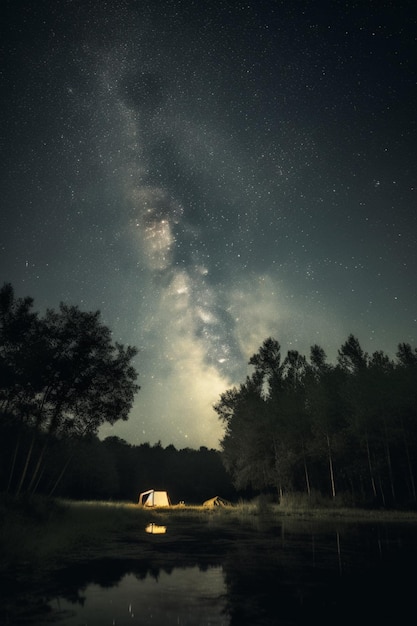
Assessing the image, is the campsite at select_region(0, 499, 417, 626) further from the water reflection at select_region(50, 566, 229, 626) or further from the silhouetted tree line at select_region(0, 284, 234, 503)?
the silhouetted tree line at select_region(0, 284, 234, 503)

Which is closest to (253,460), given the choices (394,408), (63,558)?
(394,408)

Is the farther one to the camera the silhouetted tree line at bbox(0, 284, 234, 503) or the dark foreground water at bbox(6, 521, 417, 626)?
the silhouetted tree line at bbox(0, 284, 234, 503)

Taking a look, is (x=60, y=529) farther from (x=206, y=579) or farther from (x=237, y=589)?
(x=237, y=589)

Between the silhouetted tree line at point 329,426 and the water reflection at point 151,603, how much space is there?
97.6 ft

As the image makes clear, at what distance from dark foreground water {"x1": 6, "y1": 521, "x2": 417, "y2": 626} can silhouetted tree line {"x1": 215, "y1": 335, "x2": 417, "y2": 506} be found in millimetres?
25259

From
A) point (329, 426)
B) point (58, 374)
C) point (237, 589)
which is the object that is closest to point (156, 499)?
point (329, 426)

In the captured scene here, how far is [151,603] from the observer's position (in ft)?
22.8

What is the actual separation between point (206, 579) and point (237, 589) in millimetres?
1266

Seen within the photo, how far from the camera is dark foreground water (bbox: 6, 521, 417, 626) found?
611 centimetres

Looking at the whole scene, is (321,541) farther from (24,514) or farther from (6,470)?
(6,470)

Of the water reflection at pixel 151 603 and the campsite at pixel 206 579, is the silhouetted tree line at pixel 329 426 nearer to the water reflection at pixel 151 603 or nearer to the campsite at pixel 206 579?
the campsite at pixel 206 579

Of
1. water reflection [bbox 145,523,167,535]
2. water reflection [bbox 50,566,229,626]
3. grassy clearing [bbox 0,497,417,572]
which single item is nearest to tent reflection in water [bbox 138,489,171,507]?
grassy clearing [bbox 0,497,417,572]

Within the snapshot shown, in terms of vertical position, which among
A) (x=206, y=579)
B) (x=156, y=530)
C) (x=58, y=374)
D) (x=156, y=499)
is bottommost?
(x=156, y=530)

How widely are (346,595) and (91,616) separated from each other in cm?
450
